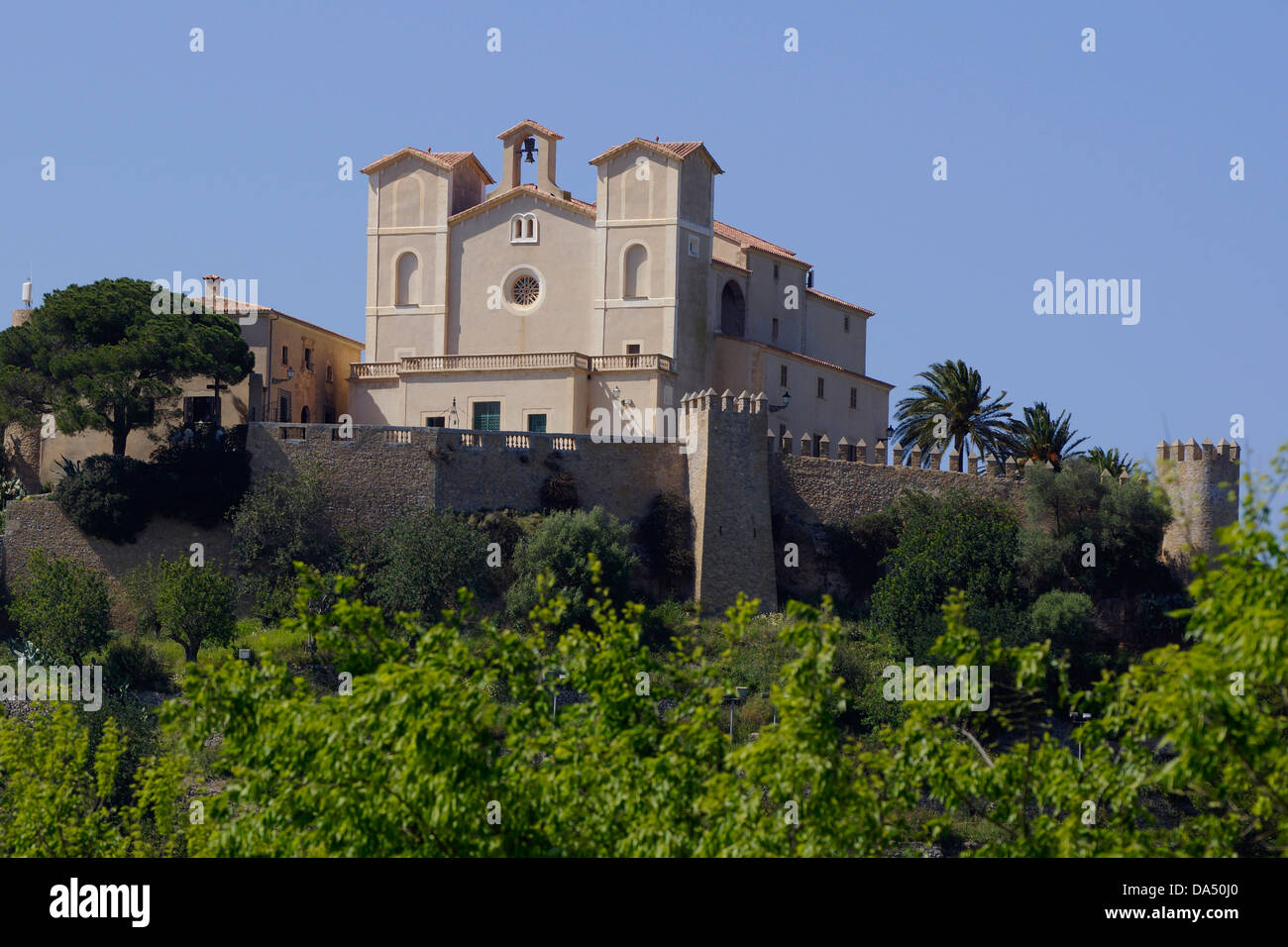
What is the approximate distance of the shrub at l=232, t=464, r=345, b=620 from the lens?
171ft

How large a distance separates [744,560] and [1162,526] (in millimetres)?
11822

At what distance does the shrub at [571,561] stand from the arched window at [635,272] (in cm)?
952

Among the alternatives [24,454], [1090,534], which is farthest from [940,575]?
[24,454]

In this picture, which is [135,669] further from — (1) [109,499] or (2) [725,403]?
(2) [725,403]

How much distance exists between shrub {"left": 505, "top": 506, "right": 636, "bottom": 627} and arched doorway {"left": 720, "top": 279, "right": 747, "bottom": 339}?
39.3 ft

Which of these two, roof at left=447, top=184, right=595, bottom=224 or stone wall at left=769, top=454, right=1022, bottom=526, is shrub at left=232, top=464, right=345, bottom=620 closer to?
roof at left=447, top=184, right=595, bottom=224

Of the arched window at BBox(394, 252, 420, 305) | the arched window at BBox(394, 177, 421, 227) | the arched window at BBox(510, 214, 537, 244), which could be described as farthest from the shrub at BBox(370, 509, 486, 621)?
the arched window at BBox(394, 177, 421, 227)

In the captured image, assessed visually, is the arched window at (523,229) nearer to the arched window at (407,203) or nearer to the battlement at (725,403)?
the arched window at (407,203)

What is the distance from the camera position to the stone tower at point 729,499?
52438 millimetres

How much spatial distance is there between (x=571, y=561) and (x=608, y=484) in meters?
3.82

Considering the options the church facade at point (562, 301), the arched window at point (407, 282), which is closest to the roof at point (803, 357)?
the church facade at point (562, 301)
